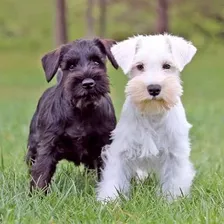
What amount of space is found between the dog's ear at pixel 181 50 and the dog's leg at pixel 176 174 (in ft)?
2.32

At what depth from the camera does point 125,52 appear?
516 centimetres

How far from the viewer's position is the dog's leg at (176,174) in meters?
5.26

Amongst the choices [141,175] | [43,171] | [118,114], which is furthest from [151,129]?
[118,114]

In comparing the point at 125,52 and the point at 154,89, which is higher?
the point at 125,52

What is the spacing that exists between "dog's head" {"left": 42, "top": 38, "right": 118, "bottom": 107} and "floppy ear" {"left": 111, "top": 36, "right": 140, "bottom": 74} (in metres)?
0.15

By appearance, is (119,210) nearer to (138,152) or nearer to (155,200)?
(155,200)

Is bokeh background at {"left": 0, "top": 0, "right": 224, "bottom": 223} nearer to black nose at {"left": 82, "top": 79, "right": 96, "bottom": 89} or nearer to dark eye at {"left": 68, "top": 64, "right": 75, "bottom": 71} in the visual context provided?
black nose at {"left": 82, "top": 79, "right": 96, "bottom": 89}

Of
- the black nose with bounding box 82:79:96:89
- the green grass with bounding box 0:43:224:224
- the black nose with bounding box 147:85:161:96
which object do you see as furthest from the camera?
the black nose with bounding box 82:79:96:89

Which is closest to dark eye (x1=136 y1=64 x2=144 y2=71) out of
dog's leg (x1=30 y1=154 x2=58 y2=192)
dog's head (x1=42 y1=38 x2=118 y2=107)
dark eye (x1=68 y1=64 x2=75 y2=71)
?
dog's head (x1=42 y1=38 x2=118 y2=107)

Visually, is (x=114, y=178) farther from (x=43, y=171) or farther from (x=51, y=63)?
(x=51, y=63)

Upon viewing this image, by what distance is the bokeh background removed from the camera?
15.0 ft

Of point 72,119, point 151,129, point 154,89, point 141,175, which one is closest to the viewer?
point 154,89

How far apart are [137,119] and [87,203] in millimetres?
815

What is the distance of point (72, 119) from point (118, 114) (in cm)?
522
